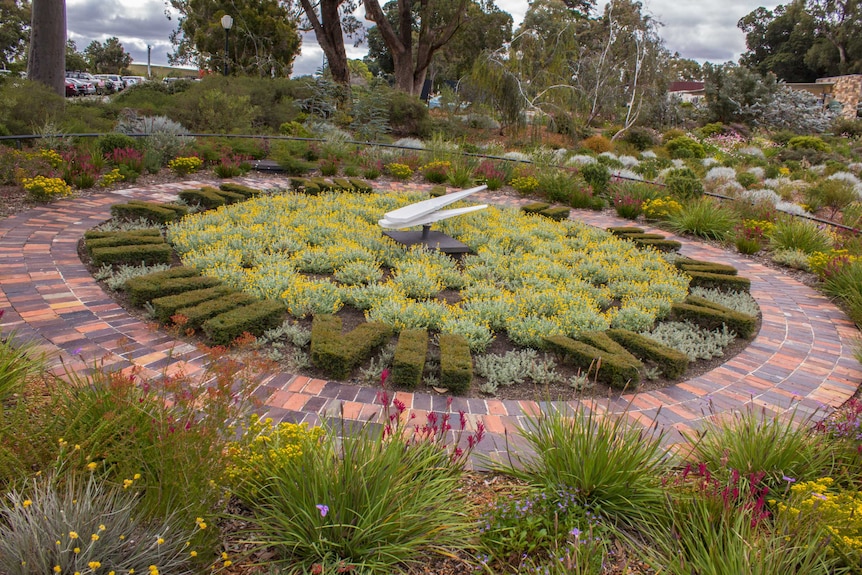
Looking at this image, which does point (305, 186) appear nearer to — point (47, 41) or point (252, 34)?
point (47, 41)

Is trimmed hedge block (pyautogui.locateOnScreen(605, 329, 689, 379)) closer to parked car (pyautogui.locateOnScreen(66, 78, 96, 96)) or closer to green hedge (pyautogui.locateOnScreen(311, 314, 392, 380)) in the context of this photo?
green hedge (pyautogui.locateOnScreen(311, 314, 392, 380))

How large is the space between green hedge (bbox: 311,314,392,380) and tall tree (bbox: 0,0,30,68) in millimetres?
47202

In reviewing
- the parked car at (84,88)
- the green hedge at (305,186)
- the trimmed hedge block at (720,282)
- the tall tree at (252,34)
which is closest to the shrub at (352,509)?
the trimmed hedge block at (720,282)

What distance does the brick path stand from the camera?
3.46m

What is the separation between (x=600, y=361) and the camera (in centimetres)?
392

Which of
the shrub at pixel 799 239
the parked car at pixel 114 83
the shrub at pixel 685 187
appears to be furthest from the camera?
the parked car at pixel 114 83

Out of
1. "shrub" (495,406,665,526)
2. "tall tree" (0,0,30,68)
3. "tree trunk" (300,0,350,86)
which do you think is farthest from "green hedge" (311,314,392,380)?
"tall tree" (0,0,30,68)

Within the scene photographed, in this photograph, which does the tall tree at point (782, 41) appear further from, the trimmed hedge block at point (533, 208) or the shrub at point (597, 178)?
the trimmed hedge block at point (533, 208)

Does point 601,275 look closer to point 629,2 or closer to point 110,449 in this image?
point 110,449

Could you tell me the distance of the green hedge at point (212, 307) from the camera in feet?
13.5

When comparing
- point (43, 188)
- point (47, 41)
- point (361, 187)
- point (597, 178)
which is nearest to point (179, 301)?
point (43, 188)

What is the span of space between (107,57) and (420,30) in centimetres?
6087

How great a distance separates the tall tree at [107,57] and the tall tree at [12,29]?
2357 cm

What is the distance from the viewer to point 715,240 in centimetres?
868
